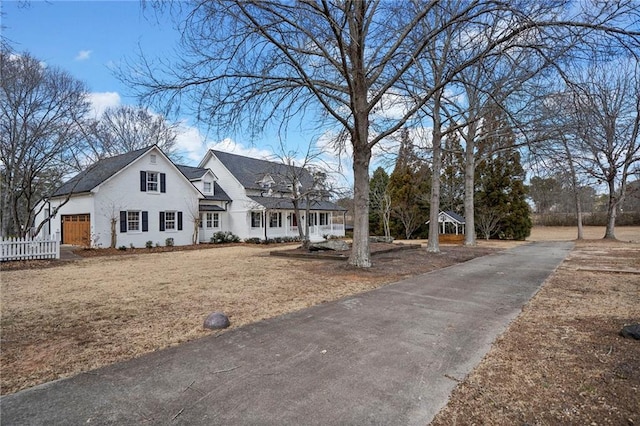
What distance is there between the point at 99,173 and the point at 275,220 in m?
11.6

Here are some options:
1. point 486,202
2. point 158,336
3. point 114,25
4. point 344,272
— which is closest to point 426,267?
point 344,272

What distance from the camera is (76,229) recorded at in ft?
63.4

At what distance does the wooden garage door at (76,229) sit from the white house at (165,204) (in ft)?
0.18

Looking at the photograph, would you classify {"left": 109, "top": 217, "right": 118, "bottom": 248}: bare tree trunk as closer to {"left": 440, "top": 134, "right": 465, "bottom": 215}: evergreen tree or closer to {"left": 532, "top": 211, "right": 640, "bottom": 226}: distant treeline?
{"left": 440, "top": 134, "right": 465, "bottom": 215}: evergreen tree

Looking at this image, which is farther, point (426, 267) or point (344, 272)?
point (426, 267)

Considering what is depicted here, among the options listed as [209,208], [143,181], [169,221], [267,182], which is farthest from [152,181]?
[267,182]

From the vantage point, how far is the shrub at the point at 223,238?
76.3 ft

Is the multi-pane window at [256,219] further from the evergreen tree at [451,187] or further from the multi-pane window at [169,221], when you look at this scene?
the evergreen tree at [451,187]

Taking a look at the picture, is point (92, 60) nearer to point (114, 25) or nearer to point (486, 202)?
point (114, 25)

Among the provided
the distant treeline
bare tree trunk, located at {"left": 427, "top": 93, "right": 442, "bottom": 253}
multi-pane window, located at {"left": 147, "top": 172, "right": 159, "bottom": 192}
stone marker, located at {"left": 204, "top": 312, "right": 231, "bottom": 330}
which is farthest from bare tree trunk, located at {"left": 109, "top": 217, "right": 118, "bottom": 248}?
the distant treeline

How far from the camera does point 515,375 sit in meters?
3.24

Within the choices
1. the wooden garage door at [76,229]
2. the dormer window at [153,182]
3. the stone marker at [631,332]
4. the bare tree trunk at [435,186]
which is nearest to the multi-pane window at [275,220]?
the dormer window at [153,182]

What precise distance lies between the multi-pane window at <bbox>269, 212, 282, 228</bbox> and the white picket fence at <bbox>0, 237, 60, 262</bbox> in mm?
13914

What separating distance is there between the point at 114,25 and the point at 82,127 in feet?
40.2
